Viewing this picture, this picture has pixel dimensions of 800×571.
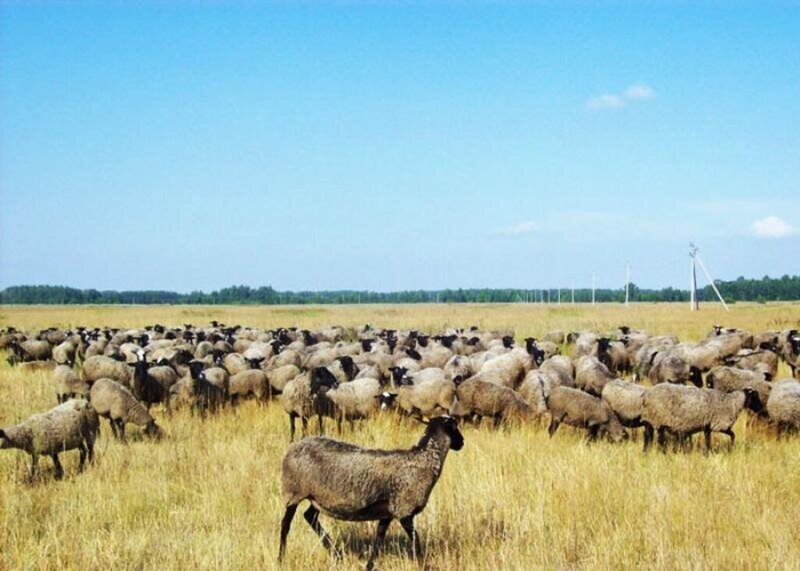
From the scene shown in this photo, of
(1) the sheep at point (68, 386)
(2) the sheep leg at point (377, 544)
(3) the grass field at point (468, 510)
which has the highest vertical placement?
(1) the sheep at point (68, 386)

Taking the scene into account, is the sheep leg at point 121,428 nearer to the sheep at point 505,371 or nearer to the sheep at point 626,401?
the sheep at point 505,371

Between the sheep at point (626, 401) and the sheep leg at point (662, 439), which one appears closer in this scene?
the sheep leg at point (662, 439)

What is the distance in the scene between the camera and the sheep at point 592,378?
16.4m

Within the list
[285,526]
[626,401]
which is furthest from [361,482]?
[626,401]

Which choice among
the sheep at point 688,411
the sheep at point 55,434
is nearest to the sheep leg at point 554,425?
the sheep at point 688,411

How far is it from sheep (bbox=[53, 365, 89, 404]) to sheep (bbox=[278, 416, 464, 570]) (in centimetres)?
1088

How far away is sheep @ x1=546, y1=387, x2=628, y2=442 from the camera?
1285 centimetres

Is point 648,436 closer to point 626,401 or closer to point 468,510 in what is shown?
point 626,401

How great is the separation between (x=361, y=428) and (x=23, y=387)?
1000cm

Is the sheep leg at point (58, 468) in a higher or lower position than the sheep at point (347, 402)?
lower

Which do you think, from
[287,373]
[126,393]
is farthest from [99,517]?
[287,373]

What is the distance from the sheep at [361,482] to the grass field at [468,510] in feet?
1.57

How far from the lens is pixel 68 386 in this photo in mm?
15938

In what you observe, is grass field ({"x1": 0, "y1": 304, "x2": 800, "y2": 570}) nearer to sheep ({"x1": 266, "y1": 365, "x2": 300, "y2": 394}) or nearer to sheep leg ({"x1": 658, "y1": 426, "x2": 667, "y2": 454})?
sheep leg ({"x1": 658, "y1": 426, "x2": 667, "y2": 454})
